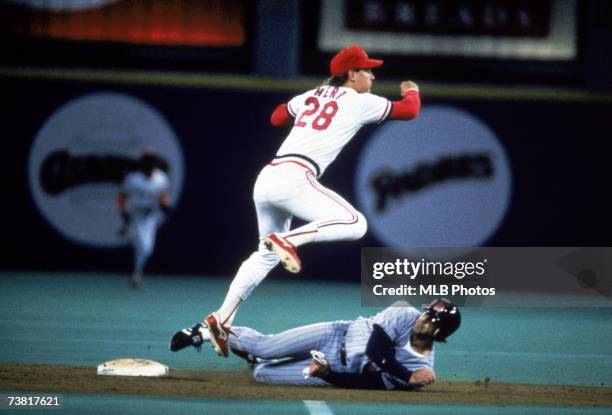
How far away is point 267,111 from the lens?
19312mm

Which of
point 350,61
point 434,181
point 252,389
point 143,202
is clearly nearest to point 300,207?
point 350,61

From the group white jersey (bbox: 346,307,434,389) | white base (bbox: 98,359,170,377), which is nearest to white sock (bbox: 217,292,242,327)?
white base (bbox: 98,359,170,377)

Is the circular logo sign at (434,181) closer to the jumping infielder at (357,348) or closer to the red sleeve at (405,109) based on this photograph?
the red sleeve at (405,109)

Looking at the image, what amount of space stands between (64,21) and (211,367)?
1103cm

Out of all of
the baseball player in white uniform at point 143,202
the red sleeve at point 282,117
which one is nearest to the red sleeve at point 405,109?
the red sleeve at point 282,117

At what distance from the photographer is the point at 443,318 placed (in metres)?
7.96

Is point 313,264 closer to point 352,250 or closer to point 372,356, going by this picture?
point 352,250

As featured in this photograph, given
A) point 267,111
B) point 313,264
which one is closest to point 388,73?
point 267,111

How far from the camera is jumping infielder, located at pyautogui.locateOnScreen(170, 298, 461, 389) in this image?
7992mm

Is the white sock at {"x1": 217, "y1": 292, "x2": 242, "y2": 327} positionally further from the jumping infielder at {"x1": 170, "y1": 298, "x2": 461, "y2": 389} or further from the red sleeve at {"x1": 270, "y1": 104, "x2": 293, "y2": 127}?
the red sleeve at {"x1": 270, "y1": 104, "x2": 293, "y2": 127}

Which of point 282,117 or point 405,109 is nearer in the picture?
point 405,109

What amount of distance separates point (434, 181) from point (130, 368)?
36.8ft

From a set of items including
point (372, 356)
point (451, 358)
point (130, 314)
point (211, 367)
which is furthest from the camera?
point (130, 314)

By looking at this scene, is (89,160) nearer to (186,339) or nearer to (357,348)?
(186,339)
